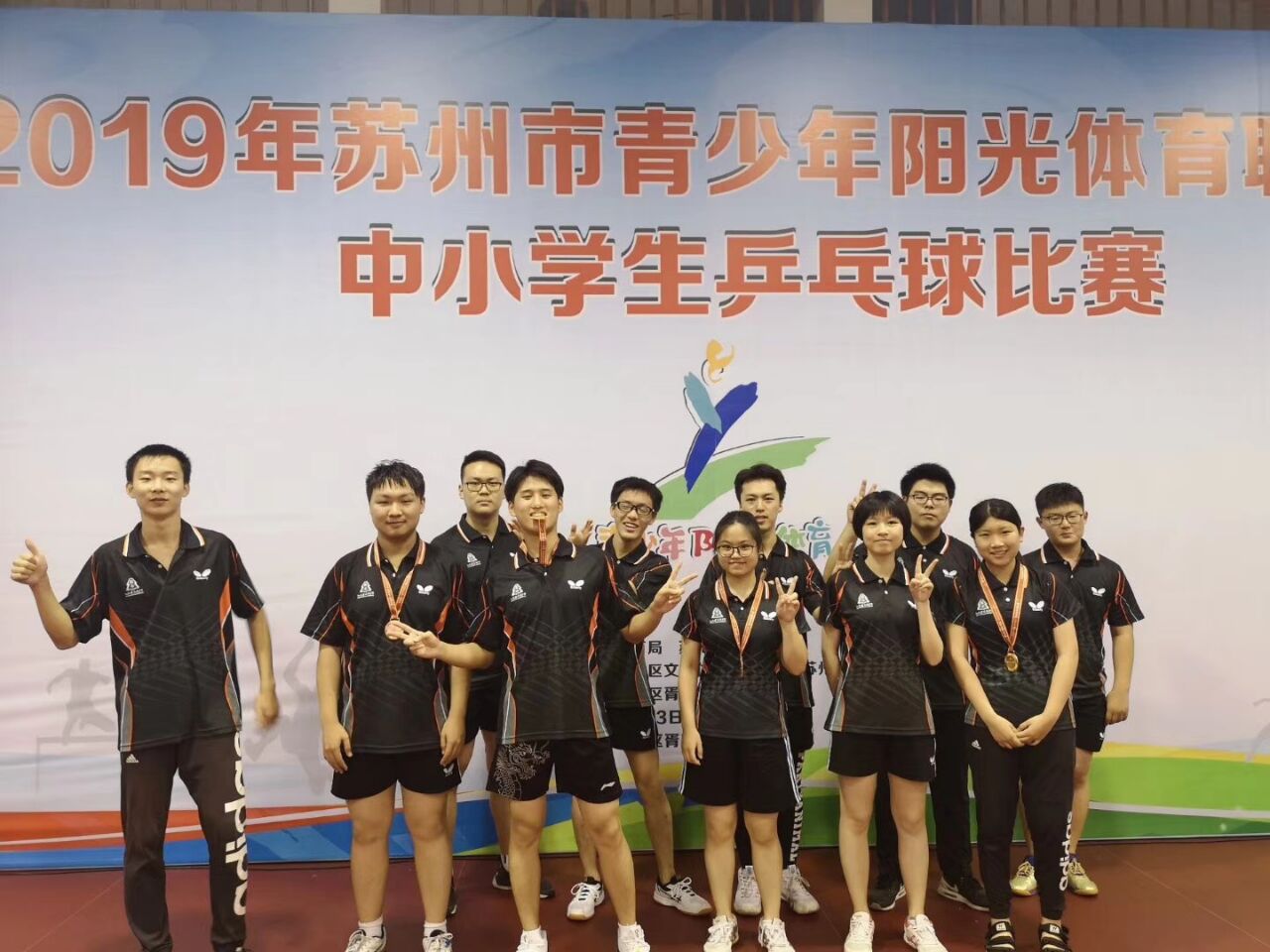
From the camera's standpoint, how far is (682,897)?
3.29m

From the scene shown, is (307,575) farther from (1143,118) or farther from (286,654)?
(1143,118)

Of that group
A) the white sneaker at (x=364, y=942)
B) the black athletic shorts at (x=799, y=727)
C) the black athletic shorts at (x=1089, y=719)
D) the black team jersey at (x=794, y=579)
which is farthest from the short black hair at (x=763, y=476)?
the white sneaker at (x=364, y=942)

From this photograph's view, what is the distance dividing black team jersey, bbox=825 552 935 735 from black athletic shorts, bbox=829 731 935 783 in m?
0.03

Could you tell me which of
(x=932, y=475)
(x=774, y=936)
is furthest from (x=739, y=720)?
(x=932, y=475)

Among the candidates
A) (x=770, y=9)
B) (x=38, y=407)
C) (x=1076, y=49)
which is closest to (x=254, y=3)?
(x=38, y=407)

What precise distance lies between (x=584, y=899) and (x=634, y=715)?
0.69 metres

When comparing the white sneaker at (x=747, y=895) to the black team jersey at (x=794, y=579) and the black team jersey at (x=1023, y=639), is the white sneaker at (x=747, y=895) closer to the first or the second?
the black team jersey at (x=794, y=579)

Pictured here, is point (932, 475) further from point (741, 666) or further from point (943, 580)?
point (741, 666)

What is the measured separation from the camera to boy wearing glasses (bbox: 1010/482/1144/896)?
3.27 metres

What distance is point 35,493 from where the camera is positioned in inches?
149

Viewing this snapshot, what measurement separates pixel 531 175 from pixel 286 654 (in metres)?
2.31

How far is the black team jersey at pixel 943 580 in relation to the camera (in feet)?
10.2

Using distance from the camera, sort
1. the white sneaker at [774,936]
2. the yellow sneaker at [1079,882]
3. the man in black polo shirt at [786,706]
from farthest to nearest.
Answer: the yellow sneaker at [1079,882] → the man in black polo shirt at [786,706] → the white sneaker at [774,936]

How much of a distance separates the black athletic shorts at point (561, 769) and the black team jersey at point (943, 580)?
114cm
